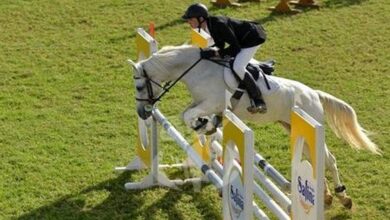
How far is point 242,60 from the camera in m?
6.76

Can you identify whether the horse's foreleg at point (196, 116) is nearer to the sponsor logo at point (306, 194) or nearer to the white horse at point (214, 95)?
the white horse at point (214, 95)

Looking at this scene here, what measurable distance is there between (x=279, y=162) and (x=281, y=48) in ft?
15.4

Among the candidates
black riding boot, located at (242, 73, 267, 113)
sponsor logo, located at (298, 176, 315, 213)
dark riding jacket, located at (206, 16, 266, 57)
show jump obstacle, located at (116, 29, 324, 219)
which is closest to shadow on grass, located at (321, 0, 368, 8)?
dark riding jacket, located at (206, 16, 266, 57)

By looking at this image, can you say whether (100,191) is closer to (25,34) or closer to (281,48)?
(281,48)

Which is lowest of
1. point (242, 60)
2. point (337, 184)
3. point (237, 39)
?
point (337, 184)

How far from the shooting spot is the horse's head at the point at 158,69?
6863 mm

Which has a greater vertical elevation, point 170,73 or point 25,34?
point 170,73

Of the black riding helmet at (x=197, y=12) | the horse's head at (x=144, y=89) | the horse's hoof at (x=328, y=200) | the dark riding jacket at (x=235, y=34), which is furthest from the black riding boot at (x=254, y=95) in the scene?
the horse's hoof at (x=328, y=200)

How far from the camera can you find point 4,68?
39.5 ft

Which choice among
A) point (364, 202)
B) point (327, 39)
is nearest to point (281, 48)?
point (327, 39)

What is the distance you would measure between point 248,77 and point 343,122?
3.35ft

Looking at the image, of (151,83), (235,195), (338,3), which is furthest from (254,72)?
(338,3)

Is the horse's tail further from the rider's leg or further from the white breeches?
the white breeches

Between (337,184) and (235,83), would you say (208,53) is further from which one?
(337,184)
